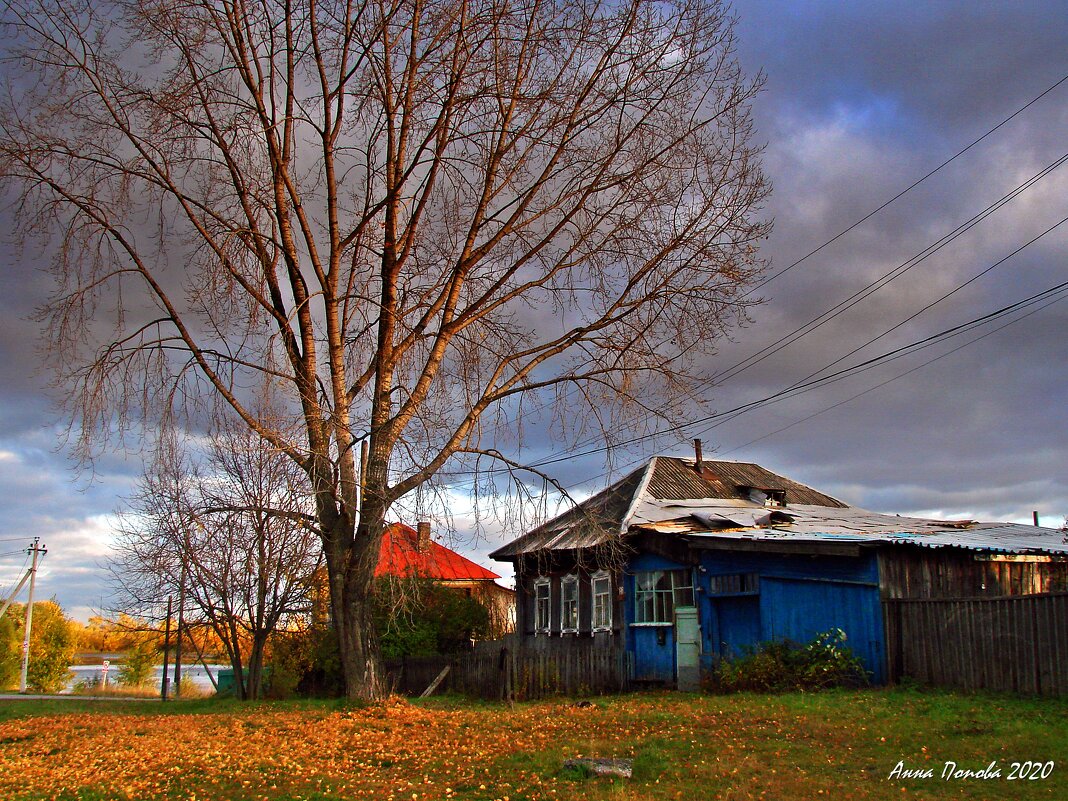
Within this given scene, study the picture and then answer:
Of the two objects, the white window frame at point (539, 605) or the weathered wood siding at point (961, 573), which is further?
the white window frame at point (539, 605)

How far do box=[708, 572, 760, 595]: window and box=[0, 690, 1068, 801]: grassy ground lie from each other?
503 centimetres

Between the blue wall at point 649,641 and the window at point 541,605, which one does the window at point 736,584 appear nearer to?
the blue wall at point 649,641

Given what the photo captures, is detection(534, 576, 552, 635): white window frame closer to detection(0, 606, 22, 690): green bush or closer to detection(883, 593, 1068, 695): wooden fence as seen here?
detection(883, 593, 1068, 695): wooden fence

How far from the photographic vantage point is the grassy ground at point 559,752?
328 inches

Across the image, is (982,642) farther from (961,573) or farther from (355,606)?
(355,606)

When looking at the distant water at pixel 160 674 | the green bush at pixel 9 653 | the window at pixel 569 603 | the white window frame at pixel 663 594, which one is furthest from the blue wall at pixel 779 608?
the green bush at pixel 9 653

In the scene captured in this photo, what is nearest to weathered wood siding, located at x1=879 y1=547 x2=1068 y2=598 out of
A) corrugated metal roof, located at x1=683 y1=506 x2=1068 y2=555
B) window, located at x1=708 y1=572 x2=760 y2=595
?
corrugated metal roof, located at x1=683 y1=506 x2=1068 y2=555

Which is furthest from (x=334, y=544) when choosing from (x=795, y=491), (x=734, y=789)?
(x=795, y=491)

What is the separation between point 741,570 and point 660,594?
9.37 feet

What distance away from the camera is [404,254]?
14914 millimetres

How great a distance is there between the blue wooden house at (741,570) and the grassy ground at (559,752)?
3478 mm

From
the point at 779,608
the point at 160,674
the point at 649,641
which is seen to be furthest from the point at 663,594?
the point at 160,674

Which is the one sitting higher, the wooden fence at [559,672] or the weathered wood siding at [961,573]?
the weathered wood siding at [961,573]

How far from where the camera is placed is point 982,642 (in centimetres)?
1455
